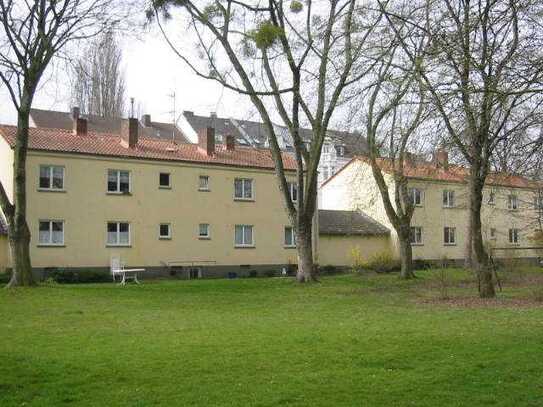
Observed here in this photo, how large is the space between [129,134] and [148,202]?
13.3ft

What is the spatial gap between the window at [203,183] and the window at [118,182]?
4.59 m

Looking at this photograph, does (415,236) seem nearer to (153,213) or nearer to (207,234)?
(207,234)

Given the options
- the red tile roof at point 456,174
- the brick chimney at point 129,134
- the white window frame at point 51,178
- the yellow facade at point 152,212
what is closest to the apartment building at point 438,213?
the red tile roof at point 456,174

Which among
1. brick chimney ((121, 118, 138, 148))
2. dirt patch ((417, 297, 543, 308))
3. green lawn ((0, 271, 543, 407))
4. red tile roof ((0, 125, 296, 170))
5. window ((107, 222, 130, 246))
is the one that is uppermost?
brick chimney ((121, 118, 138, 148))

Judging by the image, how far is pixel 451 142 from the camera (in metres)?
15.0

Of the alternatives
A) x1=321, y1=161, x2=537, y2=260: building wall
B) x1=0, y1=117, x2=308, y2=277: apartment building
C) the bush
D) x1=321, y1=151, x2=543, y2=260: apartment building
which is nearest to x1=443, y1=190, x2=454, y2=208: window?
x1=321, y1=151, x2=543, y2=260: apartment building

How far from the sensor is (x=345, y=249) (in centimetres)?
4966

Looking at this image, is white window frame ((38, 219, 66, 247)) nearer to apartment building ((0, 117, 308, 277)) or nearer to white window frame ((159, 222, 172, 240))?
apartment building ((0, 117, 308, 277))

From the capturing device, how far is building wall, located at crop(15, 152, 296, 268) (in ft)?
122

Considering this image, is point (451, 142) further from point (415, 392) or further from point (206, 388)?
point (206, 388)

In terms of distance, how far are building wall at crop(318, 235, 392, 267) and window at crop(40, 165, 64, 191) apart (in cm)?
1812

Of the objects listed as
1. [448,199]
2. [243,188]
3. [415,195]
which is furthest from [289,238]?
[448,199]

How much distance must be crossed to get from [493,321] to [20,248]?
61.7 feet

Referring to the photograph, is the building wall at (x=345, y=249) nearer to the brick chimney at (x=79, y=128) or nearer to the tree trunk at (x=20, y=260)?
the brick chimney at (x=79, y=128)
